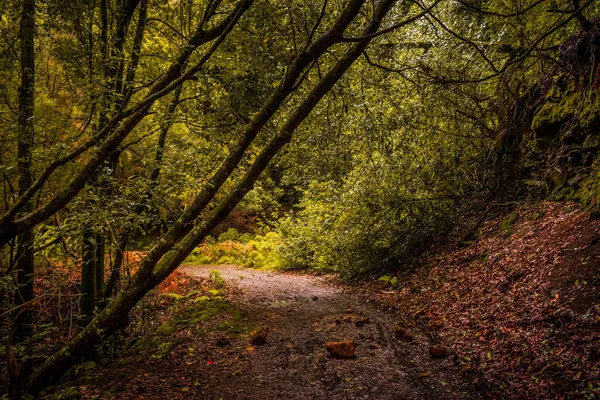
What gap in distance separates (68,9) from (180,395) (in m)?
4.90

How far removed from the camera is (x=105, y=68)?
475 cm

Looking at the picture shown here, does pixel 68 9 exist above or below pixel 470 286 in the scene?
above

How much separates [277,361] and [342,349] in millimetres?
922

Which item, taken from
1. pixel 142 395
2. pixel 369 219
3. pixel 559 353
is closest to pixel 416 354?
pixel 559 353

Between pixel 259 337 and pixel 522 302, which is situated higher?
pixel 522 302

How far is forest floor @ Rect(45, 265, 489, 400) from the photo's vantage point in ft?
12.8

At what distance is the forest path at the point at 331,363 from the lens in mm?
3783

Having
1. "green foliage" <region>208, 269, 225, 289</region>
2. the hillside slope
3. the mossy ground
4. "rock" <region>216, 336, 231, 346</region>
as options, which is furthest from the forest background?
"green foliage" <region>208, 269, 225, 289</region>

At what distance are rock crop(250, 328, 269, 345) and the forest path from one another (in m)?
0.08

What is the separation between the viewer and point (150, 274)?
409 centimetres

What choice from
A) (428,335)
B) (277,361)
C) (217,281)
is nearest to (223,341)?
(277,361)

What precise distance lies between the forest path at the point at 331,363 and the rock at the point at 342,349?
0.08 meters

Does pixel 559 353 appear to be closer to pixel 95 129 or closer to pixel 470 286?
pixel 470 286

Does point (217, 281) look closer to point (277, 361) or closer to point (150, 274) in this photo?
point (277, 361)
